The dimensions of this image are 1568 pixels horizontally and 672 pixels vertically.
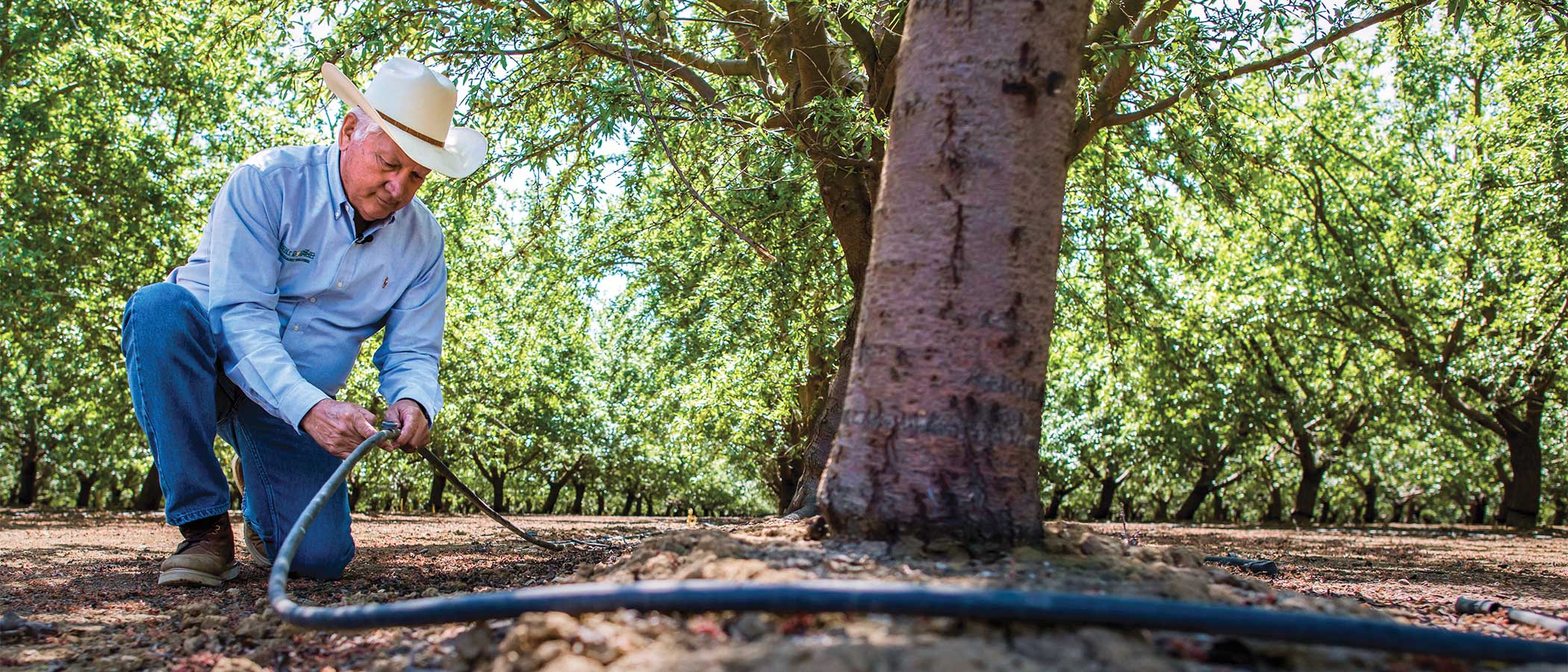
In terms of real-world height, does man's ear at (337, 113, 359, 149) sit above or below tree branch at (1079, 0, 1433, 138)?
below

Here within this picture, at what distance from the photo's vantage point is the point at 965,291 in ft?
7.59

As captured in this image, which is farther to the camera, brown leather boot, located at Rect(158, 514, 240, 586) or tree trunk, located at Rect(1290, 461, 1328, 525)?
tree trunk, located at Rect(1290, 461, 1328, 525)

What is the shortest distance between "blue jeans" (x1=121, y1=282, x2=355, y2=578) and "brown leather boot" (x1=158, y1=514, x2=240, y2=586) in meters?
0.07

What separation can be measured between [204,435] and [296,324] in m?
0.50

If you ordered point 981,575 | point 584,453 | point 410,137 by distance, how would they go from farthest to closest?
point 584,453
point 410,137
point 981,575

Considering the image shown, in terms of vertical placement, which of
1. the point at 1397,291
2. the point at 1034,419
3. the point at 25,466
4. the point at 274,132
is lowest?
the point at 25,466

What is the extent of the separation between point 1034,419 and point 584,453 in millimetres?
26350

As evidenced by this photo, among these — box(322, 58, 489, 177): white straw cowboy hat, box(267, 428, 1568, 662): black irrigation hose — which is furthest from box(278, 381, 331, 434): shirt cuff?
box(267, 428, 1568, 662): black irrigation hose

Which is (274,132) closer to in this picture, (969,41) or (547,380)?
(547,380)

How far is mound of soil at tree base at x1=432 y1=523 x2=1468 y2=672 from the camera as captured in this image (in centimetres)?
150

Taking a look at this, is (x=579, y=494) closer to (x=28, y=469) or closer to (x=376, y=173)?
(x=28, y=469)

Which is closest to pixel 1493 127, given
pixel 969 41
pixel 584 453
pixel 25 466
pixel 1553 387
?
pixel 1553 387

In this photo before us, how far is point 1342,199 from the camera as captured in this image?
602 inches

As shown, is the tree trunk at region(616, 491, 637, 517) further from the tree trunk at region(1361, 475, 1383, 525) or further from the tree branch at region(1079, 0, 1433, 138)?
the tree branch at region(1079, 0, 1433, 138)
